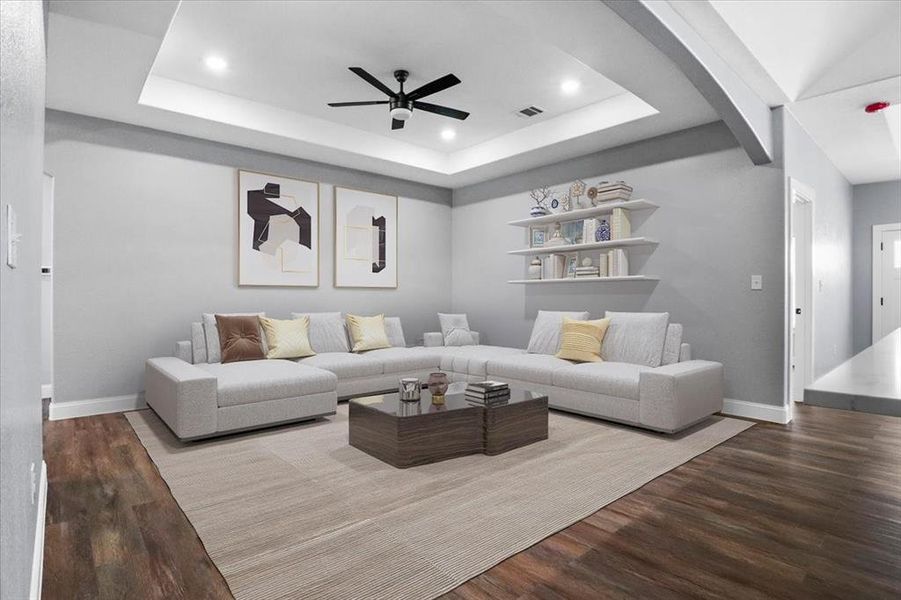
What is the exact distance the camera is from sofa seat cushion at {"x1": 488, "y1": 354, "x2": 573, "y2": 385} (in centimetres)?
444

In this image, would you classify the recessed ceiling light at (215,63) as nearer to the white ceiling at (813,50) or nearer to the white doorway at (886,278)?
the white ceiling at (813,50)

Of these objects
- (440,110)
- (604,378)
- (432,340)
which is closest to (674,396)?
(604,378)

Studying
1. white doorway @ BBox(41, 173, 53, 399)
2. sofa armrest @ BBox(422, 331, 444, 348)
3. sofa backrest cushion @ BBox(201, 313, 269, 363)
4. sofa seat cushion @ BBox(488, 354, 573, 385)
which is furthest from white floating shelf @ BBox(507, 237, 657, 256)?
white doorway @ BBox(41, 173, 53, 399)

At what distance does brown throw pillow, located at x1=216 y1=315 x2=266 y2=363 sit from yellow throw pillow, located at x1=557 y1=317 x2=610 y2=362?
287cm

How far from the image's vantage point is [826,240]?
5488mm

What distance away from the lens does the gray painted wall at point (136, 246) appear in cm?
423

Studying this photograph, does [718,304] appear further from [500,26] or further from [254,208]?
[254,208]

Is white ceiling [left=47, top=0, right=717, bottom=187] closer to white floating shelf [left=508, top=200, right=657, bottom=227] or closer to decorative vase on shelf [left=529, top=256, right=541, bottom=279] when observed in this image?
white floating shelf [left=508, top=200, right=657, bottom=227]

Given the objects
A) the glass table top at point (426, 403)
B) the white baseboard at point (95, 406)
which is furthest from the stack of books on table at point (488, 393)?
the white baseboard at point (95, 406)

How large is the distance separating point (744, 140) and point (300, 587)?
13.8 ft

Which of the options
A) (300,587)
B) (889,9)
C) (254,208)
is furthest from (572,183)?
(300,587)

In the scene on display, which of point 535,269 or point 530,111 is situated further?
point 535,269

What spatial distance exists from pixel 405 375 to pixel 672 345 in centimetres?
259

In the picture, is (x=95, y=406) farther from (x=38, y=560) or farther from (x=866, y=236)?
(x=866, y=236)
